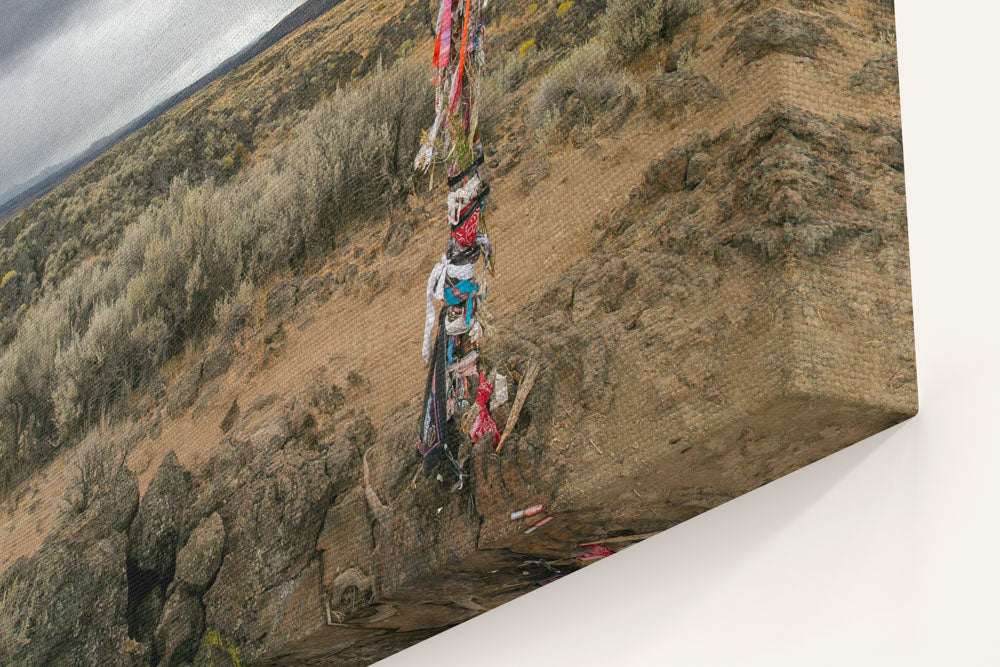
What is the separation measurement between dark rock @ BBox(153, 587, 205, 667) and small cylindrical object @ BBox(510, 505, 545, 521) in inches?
63.8

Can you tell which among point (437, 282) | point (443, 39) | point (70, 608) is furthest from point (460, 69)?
point (70, 608)

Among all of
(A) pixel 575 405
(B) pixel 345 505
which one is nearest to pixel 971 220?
(A) pixel 575 405

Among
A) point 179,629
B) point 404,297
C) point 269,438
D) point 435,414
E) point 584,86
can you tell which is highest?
point 584,86

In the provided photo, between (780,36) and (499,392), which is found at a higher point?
(780,36)

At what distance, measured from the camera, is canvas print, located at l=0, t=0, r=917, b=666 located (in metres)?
3.29

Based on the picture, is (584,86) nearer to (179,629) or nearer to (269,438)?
(269,438)

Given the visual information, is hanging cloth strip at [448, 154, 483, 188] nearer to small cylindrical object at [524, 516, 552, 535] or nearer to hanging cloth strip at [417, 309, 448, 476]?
hanging cloth strip at [417, 309, 448, 476]

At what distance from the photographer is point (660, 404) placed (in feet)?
11.0

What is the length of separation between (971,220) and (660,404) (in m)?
1.07

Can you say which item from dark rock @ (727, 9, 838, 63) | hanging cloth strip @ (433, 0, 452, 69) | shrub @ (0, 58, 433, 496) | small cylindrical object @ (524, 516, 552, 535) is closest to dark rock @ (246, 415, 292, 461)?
shrub @ (0, 58, 433, 496)

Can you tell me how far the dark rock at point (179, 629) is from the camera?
180 inches

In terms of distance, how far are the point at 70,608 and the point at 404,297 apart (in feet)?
6.86

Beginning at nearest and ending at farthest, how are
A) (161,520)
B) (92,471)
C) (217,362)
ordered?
1. (161,520)
2. (217,362)
3. (92,471)

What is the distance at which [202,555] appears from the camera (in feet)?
15.2
